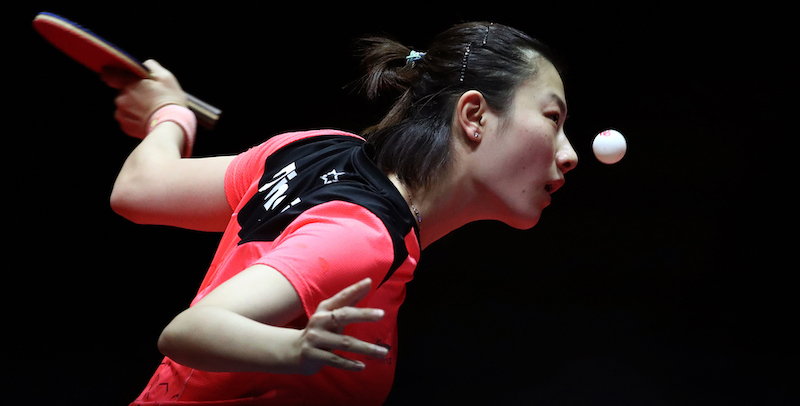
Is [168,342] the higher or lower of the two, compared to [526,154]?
lower

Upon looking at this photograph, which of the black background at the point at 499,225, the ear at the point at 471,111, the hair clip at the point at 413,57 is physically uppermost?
the hair clip at the point at 413,57

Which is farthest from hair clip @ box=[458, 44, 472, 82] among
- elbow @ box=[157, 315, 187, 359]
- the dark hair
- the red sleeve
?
elbow @ box=[157, 315, 187, 359]

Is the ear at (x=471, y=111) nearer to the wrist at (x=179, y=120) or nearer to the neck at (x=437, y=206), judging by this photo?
the neck at (x=437, y=206)

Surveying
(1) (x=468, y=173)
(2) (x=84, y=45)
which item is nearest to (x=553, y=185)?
(1) (x=468, y=173)

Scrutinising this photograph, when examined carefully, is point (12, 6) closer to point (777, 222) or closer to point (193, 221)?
point (193, 221)

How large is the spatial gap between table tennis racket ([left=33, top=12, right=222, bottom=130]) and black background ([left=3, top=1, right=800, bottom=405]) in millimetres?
622

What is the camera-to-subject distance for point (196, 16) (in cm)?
173

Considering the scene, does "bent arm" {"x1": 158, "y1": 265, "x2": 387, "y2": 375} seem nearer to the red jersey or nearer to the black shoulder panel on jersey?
the red jersey

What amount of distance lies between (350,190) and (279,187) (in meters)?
0.13

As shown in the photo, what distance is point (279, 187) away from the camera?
2.90 ft

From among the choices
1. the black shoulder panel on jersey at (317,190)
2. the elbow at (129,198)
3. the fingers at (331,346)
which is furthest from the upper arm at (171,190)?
the fingers at (331,346)

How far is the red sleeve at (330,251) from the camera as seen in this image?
0.67 meters

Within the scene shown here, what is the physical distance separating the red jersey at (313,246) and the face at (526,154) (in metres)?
0.17

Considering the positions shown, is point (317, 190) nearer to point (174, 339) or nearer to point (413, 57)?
point (174, 339)
